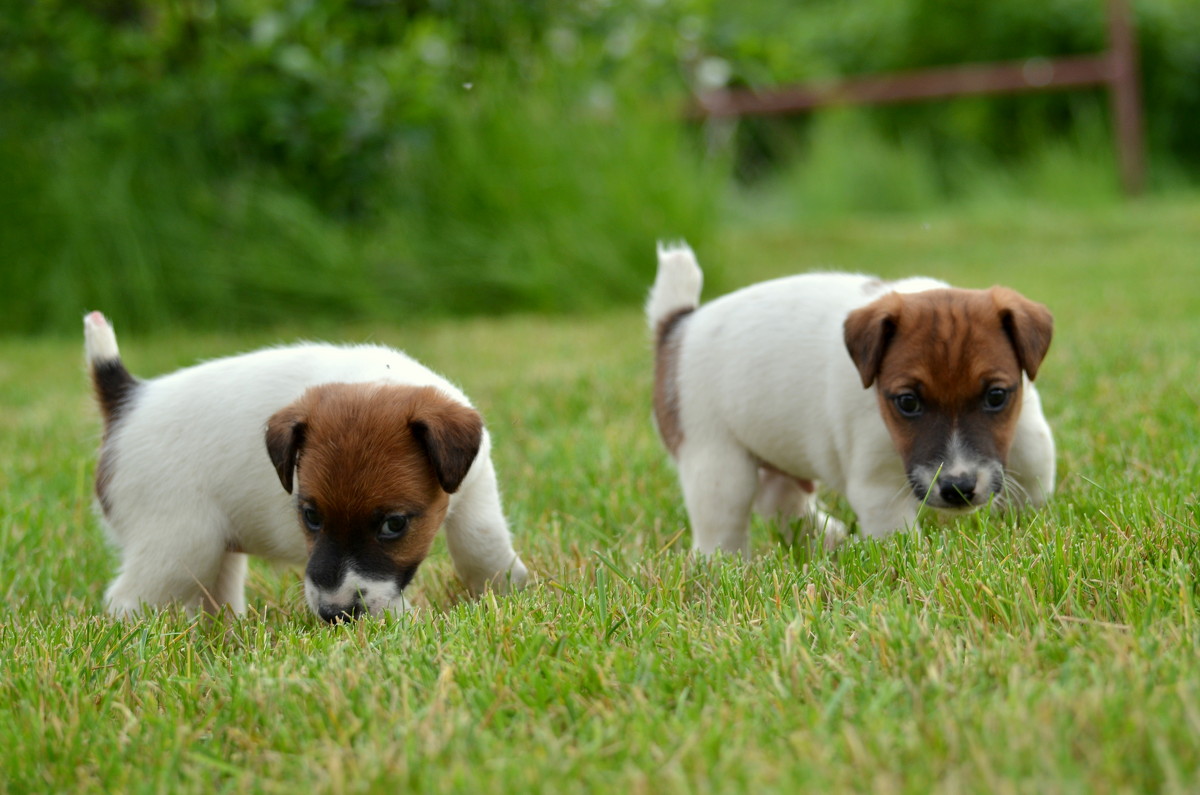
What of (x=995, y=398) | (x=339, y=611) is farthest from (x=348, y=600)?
(x=995, y=398)

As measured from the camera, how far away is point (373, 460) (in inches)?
139

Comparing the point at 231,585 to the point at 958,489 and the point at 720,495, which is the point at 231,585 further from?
the point at 958,489

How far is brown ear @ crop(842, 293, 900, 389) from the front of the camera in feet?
12.3

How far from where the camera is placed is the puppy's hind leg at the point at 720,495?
427 cm

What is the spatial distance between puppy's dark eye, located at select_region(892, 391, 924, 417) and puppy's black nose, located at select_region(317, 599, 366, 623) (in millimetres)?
1653

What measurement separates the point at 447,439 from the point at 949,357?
4.78ft

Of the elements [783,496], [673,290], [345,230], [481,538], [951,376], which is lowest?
[345,230]

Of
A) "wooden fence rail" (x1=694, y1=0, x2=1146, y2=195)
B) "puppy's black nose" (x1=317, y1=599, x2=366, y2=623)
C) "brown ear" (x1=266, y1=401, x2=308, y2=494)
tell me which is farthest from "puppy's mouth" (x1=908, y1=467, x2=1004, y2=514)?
"wooden fence rail" (x1=694, y1=0, x2=1146, y2=195)

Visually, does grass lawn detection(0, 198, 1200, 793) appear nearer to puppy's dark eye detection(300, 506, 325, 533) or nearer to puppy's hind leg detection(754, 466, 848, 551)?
puppy's dark eye detection(300, 506, 325, 533)

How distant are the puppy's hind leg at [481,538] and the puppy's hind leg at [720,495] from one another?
2.16 feet

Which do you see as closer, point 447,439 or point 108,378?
point 447,439

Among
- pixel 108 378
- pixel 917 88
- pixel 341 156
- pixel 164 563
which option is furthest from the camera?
pixel 917 88

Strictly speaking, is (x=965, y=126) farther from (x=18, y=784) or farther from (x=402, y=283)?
(x=18, y=784)

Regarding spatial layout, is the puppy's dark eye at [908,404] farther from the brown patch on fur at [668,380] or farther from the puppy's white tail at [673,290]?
the puppy's white tail at [673,290]
